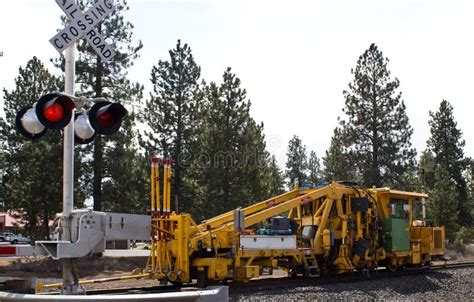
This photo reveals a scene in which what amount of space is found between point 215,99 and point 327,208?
17621mm

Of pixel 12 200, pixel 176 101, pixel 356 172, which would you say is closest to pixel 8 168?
pixel 12 200

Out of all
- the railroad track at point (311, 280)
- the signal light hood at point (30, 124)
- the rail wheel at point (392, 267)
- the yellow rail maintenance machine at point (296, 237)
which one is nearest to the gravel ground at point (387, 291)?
the railroad track at point (311, 280)

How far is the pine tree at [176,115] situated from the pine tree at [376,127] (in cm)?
1208

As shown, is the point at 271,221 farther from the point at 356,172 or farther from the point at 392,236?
the point at 356,172

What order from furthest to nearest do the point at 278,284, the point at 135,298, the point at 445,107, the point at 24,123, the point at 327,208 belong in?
the point at 445,107
the point at 327,208
the point at 278,284
the point at 24,123
the point at 135,298

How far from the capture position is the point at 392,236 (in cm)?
1816

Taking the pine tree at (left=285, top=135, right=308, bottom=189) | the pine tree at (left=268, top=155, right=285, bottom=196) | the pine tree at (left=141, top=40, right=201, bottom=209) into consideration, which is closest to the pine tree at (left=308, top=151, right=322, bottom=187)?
the pine tree at (left=285, top=135, right=308, bottom=189)

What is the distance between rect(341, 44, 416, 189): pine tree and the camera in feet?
131

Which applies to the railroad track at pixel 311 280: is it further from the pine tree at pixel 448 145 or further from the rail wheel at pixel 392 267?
the pine tree at pixel 448 145

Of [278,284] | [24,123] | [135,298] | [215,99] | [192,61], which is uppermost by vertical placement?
[192,61]

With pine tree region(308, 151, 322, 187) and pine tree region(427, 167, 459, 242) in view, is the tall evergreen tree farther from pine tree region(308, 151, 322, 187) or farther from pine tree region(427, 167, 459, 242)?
pine tree region(308, 151, 322, 187)

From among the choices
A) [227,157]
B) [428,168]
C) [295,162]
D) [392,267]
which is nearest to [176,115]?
[227,157]

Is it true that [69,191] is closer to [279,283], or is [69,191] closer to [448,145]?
[279,283]

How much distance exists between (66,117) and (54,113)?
5.7 inches
